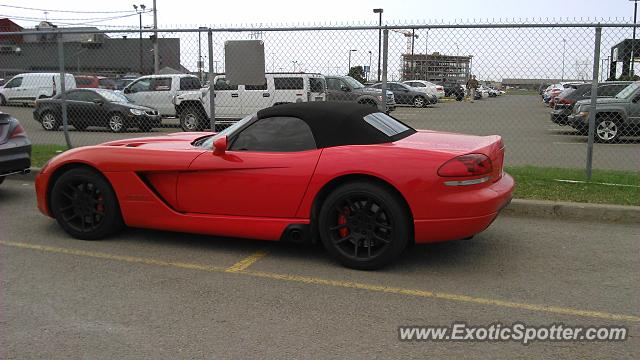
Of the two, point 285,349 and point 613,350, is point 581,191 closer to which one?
point 613,350

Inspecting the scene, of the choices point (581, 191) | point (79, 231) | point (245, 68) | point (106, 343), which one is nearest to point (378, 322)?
point (106, 343)

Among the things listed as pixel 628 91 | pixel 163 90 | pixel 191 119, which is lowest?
pixel 191 119

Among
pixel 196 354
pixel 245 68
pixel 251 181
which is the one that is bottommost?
pixel 196 354

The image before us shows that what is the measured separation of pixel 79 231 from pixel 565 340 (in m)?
4.37

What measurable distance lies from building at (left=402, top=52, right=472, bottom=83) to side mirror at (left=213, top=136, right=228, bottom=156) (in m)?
4.36

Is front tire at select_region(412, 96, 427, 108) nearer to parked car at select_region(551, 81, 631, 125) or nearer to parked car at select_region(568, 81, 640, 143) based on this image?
parked car at select_region(551, 81, 631, 125)

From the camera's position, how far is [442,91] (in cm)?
3466

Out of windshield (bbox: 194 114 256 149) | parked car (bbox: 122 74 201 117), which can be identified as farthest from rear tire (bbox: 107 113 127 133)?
windshield (bbox: 194 114 256 149)

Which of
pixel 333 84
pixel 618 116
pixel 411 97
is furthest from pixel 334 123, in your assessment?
pixel 411 97

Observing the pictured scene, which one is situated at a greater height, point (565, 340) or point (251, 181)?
point (251, 181)

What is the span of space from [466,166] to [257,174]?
1709 millimetres

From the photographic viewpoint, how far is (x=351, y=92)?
1738 centimetres

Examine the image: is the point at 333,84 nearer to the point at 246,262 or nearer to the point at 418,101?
the point at 418,101

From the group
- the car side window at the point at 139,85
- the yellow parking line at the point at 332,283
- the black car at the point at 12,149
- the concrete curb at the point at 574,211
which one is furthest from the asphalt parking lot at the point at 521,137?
the yellow parking line at the point at 332,283
